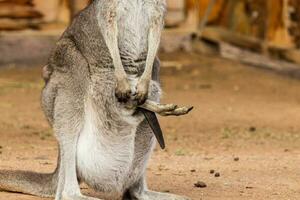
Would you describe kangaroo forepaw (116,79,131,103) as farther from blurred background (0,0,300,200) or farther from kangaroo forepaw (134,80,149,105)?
Result: blurred background (0,0,300,200)

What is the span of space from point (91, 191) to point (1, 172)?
66 centimetres

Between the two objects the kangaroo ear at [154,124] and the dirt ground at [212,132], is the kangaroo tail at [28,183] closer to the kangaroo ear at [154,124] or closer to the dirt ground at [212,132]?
the dirt ground at [212,132]

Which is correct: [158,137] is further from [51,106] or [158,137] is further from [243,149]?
[243,149]

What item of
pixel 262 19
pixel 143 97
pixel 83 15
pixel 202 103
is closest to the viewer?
pixel 143 97

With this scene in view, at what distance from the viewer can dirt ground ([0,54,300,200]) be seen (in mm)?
6566

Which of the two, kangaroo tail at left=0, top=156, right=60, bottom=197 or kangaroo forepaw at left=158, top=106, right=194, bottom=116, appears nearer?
kangaroo forepaw at left=158, top=106, right=194, bottom=116

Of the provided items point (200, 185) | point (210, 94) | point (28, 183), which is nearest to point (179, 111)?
point (200, 185)

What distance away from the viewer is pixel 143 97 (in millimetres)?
5566

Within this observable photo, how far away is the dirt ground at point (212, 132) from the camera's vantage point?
6.57 meters

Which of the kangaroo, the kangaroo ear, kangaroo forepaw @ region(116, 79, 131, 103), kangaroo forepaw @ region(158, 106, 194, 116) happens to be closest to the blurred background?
the kangaroo

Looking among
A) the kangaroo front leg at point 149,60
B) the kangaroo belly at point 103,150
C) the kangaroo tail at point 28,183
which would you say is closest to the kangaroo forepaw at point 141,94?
the kangaroo front leg at point 149,60

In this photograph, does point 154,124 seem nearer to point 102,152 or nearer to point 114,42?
point 102,152

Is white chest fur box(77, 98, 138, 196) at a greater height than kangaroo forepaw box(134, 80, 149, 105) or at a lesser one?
lesser

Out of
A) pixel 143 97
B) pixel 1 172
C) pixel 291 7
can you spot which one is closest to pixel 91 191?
pixel 1 172
